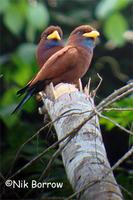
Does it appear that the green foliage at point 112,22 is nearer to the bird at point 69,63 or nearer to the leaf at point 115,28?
the leaf at point 115,28

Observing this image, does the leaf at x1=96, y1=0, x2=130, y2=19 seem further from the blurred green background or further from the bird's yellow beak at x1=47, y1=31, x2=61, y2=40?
the bird's yellow beak at x1=47, y1=31, x2=61, y2=40

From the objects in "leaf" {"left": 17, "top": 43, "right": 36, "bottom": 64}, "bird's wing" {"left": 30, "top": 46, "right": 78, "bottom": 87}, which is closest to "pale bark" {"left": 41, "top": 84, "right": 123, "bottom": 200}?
"bird's wing" {"left": 30, "top": 46, "right": 78, "bottom": 87}

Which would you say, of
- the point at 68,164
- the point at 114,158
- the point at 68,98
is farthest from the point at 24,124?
the point at 68,164

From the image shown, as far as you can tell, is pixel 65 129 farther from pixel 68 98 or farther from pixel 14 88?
pixel 14 88

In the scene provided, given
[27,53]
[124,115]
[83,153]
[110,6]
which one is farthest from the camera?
[27,53]

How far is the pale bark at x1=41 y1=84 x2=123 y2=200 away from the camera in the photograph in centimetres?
229

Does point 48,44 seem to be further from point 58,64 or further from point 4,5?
point 4,5

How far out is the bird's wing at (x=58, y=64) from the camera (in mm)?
3246

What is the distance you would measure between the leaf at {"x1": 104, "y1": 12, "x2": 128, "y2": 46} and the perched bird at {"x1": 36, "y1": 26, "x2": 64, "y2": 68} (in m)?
0.28

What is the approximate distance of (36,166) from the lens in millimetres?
3691

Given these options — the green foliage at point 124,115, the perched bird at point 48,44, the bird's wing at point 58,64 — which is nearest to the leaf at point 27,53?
the perched bird at point 48,44

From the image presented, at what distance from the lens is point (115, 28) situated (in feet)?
12.3

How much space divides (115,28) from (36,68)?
24.6 inches

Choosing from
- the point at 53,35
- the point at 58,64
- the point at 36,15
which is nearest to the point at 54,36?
the point at 53,35
